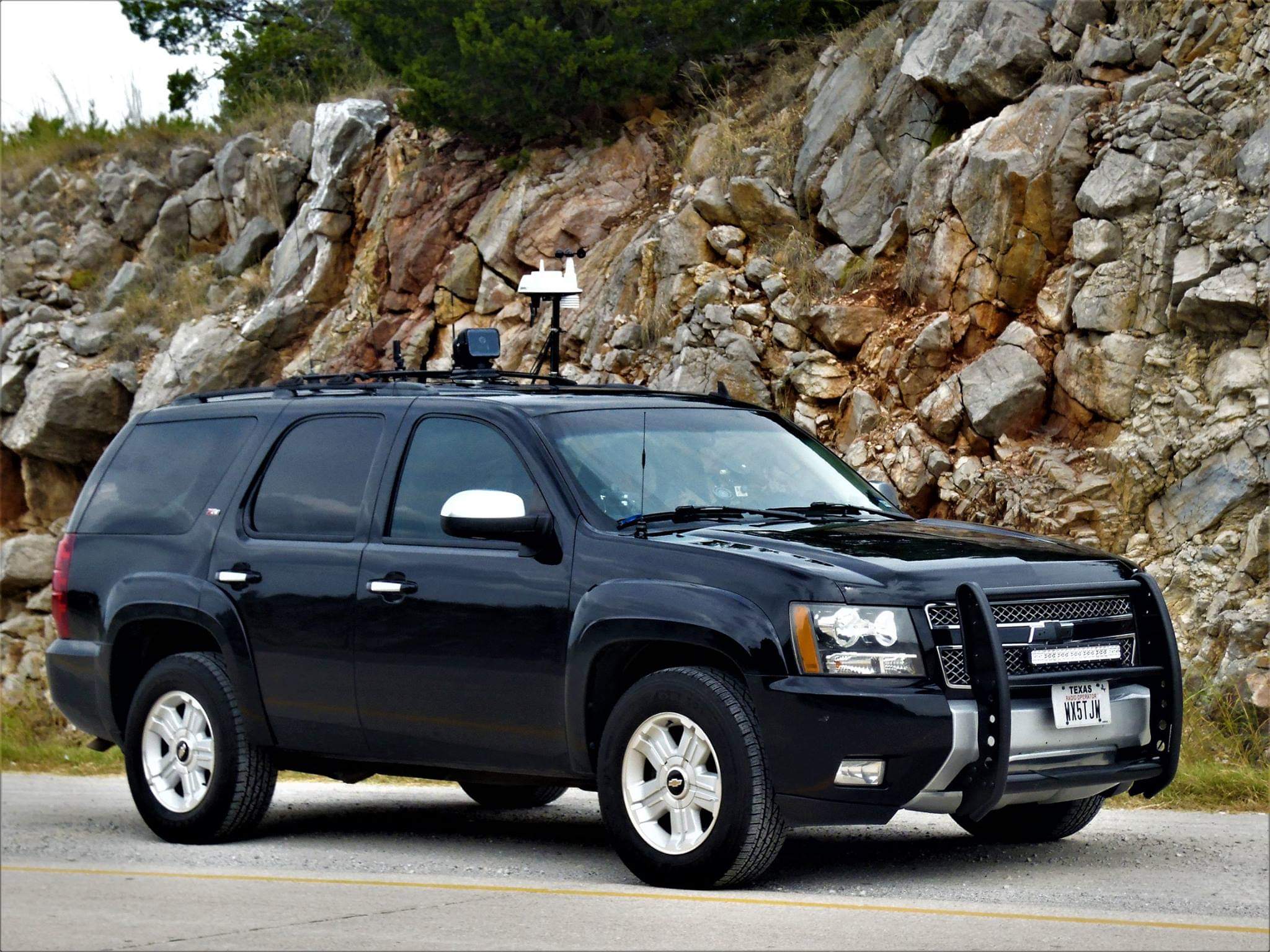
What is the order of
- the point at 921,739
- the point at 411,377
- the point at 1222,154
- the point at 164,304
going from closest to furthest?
the point at 921,739, the point at 411,377, the point at 1222,154, the point at 164,304

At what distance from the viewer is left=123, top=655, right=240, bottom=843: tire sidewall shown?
8.35 meters

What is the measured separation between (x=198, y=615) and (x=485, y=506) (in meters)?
2.09

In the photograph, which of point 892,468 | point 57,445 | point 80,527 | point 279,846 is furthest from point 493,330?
point 57,445

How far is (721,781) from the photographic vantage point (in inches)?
255

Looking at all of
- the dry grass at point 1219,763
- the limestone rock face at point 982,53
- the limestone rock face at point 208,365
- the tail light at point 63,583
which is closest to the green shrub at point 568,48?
the limestone rock face at point 982,53

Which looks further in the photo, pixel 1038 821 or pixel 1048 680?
pixel 1038 821

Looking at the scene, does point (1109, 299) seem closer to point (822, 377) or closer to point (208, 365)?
point (822, 377)

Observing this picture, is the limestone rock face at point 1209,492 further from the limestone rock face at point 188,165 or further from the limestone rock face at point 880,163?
the limestone rock face at point 188,165

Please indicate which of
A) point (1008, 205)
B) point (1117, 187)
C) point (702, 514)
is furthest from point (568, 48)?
point (702, 514)

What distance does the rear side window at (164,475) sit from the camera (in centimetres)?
884

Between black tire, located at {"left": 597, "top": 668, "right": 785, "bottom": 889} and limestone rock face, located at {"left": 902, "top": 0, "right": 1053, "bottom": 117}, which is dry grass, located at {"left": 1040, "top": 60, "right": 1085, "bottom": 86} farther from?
black tire, located at {"left": 597, "top": 668, "right": 785, "bottom": 889}

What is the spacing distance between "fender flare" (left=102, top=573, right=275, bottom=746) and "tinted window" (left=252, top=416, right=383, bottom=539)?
1.40 feet

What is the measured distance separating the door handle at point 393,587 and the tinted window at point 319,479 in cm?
39

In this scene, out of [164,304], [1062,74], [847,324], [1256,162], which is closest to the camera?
[1256,162]
